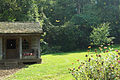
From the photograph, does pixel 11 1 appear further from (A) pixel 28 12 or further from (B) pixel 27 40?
(B) pixel 27 40

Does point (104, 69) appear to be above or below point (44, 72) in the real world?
above

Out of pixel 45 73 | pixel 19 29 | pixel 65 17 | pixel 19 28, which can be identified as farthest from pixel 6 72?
pixel 65 17

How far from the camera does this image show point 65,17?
130 feet

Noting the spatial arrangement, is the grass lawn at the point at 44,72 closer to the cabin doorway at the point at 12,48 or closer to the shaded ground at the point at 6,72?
the shaded ground at the point at 6,72

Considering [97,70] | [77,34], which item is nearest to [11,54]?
[97,70]

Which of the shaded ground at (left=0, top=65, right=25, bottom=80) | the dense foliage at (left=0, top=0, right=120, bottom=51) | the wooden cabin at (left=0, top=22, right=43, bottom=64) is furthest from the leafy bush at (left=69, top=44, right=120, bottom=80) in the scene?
the dense foliage at (left=0, top=0, right=120, bottom=51)

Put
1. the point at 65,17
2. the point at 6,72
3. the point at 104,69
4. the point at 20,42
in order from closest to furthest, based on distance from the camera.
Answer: the point at 104,69 → the point at 6,72 → the point at 20,42 → the point at 65,17

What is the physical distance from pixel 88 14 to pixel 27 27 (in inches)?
955

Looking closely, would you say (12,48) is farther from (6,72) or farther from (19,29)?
(6,72)

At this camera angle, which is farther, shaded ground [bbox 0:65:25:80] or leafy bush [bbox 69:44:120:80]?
shaded ground [bbox 0:65:25:80]

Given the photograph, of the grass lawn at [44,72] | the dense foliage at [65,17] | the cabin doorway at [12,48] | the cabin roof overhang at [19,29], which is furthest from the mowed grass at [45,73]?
the dense foliage at [65,17]

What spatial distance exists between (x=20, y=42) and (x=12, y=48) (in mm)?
2658

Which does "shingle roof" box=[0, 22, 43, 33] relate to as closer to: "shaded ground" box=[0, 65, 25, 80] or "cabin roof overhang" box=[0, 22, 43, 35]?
"cabin roof overhang" box=[0, 22, 43, 35]

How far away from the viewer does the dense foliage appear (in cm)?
2521
